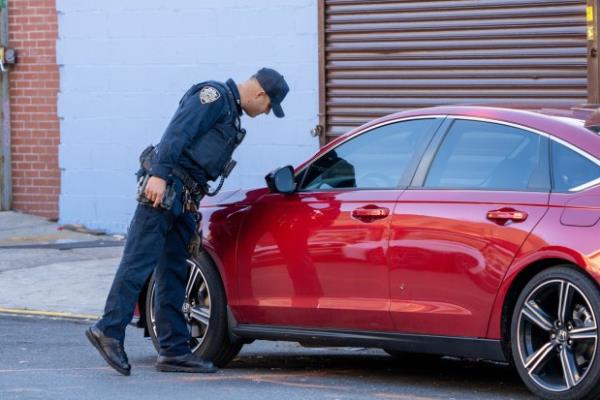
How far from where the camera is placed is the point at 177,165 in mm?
7723

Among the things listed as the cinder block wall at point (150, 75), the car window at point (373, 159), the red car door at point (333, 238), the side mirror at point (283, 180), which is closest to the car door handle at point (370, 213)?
the red car door at point (333, 238)

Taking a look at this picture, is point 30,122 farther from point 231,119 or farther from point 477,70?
point 231,119

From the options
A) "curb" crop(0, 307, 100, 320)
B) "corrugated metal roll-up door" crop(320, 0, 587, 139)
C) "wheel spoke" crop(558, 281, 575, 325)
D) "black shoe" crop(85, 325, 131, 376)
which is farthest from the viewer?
"corrugated metal roll-up door" crop(320, 0, 587, 139)

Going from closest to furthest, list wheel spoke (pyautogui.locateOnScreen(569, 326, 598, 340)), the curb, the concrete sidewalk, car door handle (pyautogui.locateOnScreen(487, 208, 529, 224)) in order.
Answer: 1. wheel spoke (pyautogui.locateOnScreen(569, 326, 598, 340))
2. car door handle (pyautogui.locateOnScreen(487, 208, 529, 224))
3. the curb
4. the concrete sidewalk

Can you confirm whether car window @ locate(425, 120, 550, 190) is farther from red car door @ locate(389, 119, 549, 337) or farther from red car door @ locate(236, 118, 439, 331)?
red car door @ locate(236, 118, 439, 331)

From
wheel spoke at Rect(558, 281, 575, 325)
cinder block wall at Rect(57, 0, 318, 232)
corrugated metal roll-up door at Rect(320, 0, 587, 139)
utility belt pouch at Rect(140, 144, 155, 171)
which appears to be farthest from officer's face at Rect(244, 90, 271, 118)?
cinder block wall at Rect(57, 0, 318, 232)

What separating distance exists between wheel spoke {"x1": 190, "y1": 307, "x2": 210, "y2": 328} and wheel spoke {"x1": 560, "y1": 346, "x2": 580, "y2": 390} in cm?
229

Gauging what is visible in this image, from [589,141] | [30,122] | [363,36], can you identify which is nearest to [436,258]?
[589,141]

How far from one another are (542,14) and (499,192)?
617cm

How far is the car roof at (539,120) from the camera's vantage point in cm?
675

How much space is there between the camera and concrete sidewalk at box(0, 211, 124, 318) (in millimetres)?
11234

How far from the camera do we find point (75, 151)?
15.6 metres

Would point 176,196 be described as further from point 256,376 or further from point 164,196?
point 256,376

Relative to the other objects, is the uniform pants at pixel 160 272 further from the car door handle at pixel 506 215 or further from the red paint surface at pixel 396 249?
the car door handle at pixel 506 215
